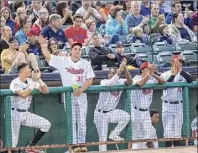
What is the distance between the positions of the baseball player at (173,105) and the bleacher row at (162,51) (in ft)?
4.66

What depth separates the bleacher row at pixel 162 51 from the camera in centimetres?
1216

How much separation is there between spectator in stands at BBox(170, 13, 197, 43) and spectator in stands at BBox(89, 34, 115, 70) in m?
2.06

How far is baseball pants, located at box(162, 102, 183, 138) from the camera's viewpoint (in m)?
10.4

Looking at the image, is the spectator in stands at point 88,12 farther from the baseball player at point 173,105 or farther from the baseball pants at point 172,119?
the baseball pants at point 172,119

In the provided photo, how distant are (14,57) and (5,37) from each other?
2.54 feet

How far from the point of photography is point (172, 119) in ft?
34.6

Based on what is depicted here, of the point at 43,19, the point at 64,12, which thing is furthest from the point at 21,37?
the point at 64,12

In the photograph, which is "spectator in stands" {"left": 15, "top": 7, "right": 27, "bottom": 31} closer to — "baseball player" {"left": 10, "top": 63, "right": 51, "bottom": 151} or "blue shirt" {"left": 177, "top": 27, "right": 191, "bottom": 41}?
"baseball player" {"left": 10, "top": 63, "right": 51, "bottom": 151}

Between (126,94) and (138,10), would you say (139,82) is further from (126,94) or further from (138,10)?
(138,10)

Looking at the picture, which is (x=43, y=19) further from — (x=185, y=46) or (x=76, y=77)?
(x=76, y=77)

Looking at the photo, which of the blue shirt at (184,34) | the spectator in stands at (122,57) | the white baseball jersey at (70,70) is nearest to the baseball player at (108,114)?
the white baseball jersey at (70,70)

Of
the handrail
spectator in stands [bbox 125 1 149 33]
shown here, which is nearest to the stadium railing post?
the handrail

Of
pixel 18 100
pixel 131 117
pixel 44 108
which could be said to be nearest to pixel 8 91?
pixel 18 100

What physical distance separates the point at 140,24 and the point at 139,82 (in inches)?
137
